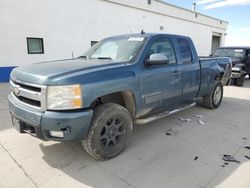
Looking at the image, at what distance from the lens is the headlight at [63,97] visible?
261cm

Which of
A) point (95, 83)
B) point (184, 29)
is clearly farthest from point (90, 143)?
point (184, 29)

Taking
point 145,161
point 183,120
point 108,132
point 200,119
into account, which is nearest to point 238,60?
point 200,119

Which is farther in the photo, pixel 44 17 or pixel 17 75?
pixel 44 17

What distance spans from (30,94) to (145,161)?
1.90 m

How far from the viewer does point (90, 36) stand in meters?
12.5

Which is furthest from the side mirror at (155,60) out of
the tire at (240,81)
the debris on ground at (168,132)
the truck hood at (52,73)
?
the tire at (240,81)

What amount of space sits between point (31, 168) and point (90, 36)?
34.7 ft

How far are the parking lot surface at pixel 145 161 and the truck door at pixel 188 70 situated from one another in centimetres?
73

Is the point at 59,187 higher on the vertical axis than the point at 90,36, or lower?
lower

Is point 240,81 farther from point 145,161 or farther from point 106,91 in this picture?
point 106,91

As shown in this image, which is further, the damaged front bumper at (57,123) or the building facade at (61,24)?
the building facade at (61,24)

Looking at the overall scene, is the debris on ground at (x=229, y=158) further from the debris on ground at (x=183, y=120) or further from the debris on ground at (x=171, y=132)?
the debris on ground at (x=183, y=120)

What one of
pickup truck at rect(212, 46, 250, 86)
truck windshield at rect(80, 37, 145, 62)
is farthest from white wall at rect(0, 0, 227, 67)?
truck windshield at rect(80, 37, 145, 62)

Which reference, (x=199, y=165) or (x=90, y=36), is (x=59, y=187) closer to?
(x=199, y=165)
